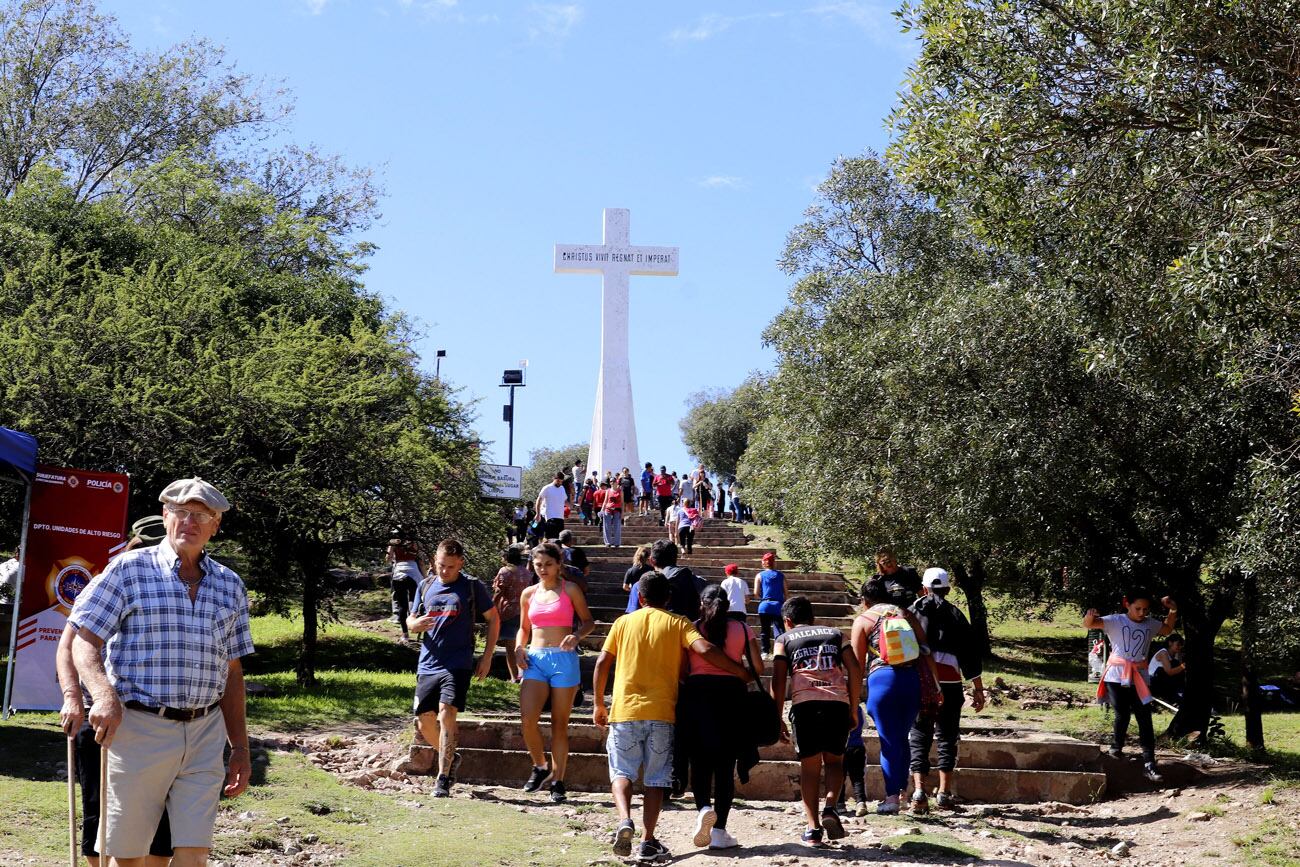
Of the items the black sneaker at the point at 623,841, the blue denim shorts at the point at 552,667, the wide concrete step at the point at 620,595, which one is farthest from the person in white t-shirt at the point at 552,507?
the black sneaker at the point at 623,841

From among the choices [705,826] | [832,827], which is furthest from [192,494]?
[832,827]

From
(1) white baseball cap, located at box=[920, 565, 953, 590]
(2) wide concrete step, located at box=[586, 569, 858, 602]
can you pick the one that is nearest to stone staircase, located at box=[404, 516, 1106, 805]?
(1) white baseball cap, located at box=[920, 565, 953, 590]

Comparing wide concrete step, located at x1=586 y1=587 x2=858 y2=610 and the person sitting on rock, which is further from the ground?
wide concrete step, located at x1=586 y1=587 x2=858 y2=610

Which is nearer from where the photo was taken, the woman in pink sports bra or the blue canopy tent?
the woman in pink sports bra

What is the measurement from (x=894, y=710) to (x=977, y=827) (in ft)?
3.69

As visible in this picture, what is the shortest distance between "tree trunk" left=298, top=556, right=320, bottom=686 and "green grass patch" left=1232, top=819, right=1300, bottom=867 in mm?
10761

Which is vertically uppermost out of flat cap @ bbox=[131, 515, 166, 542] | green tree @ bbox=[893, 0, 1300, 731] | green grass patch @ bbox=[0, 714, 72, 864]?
green tree @ bbox=[893, 0, 1300, 731]

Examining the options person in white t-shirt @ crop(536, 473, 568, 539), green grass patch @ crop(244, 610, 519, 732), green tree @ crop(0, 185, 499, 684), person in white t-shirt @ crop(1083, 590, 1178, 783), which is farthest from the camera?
person in white t-shirt @ crop(536, 473, 568, 539)

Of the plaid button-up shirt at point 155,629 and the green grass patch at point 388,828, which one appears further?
the green grass patch at point 388,828

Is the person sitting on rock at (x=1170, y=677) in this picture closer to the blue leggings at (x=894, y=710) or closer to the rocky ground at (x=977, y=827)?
the rocky ground at (x=977, y=827)

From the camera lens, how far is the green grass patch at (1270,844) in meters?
8.93

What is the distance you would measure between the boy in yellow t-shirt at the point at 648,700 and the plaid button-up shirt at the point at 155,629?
3.13m

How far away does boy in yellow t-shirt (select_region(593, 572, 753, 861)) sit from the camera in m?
7.62

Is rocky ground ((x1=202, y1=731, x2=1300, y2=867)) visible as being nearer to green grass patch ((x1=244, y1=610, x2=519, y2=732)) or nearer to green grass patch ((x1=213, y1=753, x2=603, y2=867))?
green grass patch ((x1=213, y1=753, x2=603, y2=867))
